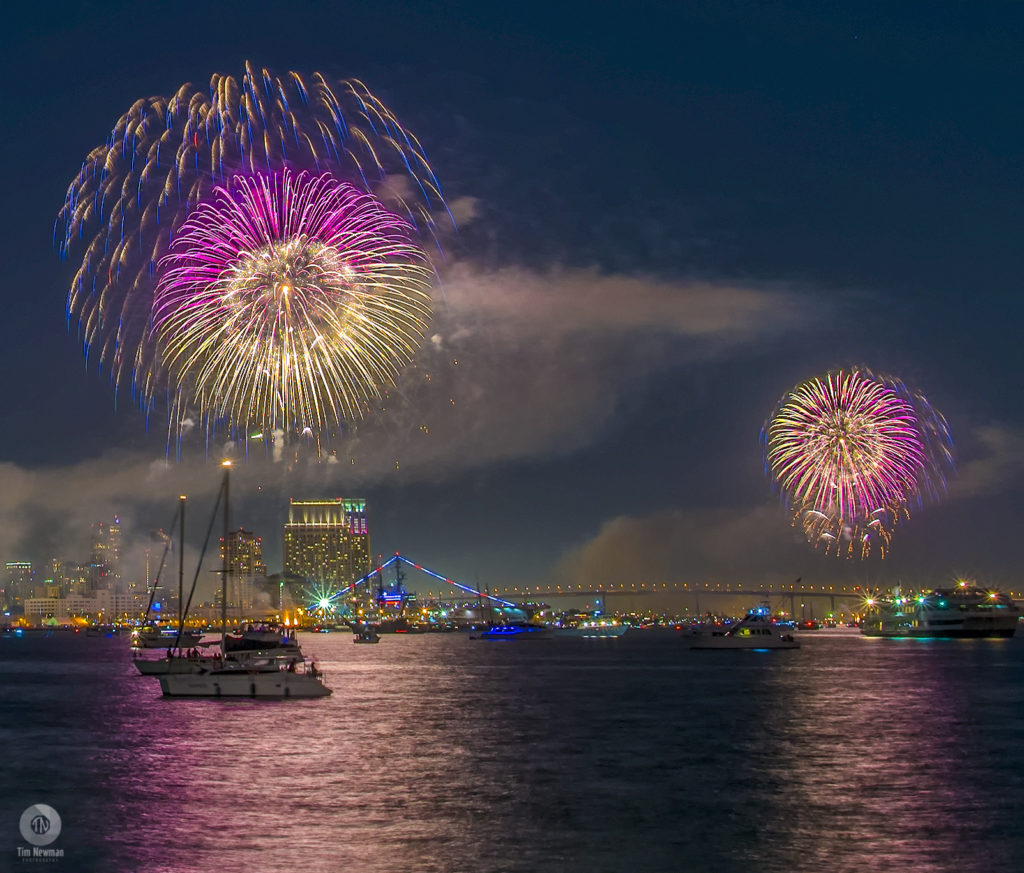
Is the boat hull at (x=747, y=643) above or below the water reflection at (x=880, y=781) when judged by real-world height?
above

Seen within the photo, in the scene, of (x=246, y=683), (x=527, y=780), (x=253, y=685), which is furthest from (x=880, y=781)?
(x=246, y=683)

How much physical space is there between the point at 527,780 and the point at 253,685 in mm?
36767

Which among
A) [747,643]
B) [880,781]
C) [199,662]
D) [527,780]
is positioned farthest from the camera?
[747,643]

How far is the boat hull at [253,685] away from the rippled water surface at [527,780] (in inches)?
34.3

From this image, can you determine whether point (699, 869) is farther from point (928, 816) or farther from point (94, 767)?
point (94, 767)

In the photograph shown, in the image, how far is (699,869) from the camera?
30.5 meters

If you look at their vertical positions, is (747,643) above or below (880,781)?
above

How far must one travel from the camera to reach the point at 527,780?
44531mm

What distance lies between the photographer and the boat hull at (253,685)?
7694 centimetres

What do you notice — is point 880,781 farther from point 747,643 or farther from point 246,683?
point 747,643

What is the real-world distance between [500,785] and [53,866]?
1691 centimetres

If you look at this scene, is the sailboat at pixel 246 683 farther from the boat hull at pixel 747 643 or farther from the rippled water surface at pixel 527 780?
the boat hull at pixel 747 643

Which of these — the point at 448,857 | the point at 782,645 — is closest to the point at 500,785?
the point at 448,857

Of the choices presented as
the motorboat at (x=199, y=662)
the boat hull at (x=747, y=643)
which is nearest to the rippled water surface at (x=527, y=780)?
the motorboat at (x=199, y=662)
